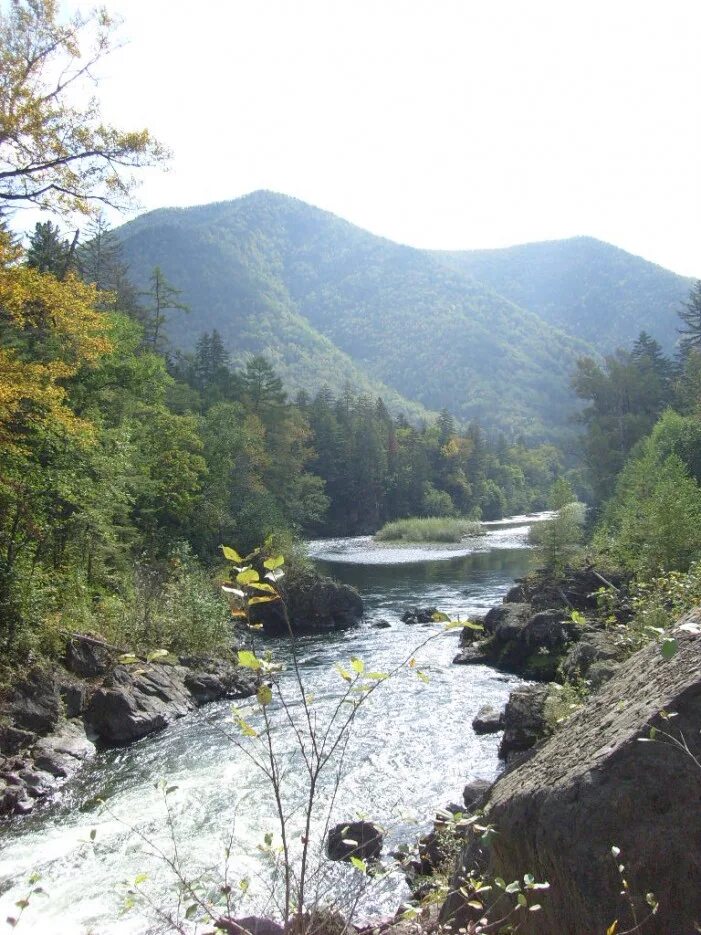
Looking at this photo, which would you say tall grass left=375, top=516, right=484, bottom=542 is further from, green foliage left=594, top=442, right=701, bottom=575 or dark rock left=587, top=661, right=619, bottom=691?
dark rock left=587, top=661, right=619, bottom=691

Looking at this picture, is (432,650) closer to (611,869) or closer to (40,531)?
(40,531)

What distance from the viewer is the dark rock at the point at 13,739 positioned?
11.9 metres

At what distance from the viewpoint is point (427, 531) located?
6800 centimetres

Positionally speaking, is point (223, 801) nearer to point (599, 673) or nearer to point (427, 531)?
point (599, 673)

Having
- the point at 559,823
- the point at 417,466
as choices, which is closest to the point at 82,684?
the point at 559,823

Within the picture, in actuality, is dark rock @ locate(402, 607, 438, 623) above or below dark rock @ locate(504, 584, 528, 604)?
below

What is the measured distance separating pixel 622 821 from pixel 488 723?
10.4m

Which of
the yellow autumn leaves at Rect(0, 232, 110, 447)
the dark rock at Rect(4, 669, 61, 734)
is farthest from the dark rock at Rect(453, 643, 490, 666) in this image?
the yellow autumn leaves at Rect(0, 232, 110, 447)

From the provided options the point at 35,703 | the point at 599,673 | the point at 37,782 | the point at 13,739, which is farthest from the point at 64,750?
the point at 599,673

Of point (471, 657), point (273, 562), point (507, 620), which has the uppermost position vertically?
point (273, 562)

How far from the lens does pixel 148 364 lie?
3288cm

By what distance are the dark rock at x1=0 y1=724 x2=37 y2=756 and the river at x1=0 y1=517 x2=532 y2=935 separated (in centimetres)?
109

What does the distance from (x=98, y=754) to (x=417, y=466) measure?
83438mm

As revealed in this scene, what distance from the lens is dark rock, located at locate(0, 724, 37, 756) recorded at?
1186 cm
